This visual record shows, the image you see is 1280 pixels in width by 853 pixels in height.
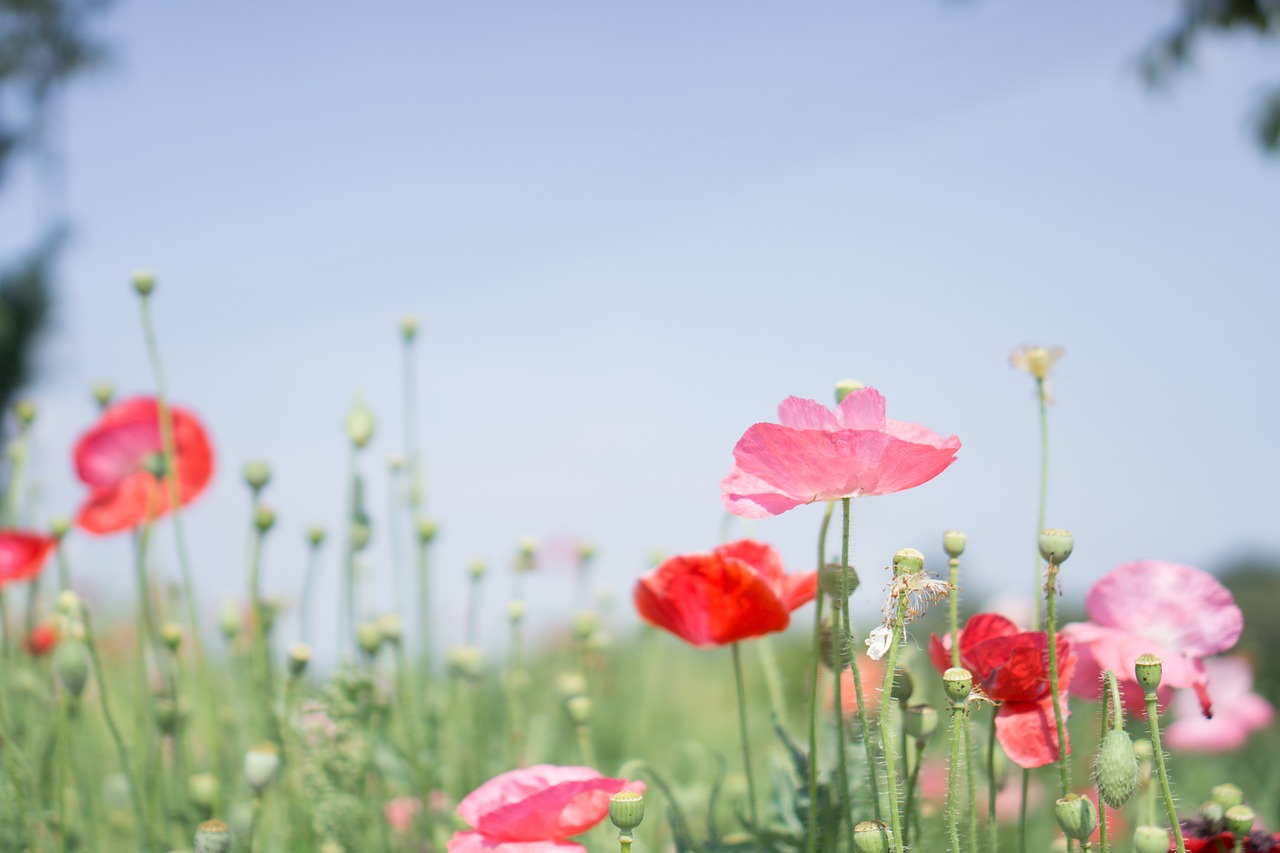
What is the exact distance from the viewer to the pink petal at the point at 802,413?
0.66 meters

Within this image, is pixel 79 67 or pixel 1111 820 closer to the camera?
pixel 1111 820

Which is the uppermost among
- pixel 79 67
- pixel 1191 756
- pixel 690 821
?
pixel 79 67

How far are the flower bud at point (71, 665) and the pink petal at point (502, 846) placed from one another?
1.44 ft

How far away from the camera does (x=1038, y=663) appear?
2.26 feet

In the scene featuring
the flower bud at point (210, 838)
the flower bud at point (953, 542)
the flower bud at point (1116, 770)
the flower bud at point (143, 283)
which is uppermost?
the flower bud at point (143, 283)

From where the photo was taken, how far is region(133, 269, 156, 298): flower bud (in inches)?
41.9

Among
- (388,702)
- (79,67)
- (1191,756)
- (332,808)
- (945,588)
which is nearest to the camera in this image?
(945,588)

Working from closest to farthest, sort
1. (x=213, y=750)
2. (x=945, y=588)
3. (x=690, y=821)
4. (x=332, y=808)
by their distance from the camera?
(x=945, y=588) < (x=213, y=750) < (x=332, y=808) < (x=690, y=821)

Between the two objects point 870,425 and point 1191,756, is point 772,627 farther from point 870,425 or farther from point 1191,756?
point 1191,756

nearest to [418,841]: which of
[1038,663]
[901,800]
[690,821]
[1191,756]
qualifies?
[690,821]

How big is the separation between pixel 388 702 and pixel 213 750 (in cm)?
27

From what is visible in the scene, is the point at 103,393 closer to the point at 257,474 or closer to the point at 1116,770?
the point at 257,474

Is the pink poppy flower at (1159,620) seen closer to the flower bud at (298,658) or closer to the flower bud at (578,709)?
the flower bud at (578,709)

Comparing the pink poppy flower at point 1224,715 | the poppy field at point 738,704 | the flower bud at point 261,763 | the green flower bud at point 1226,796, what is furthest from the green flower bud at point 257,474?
the pink poppy flower at point 1224,715
